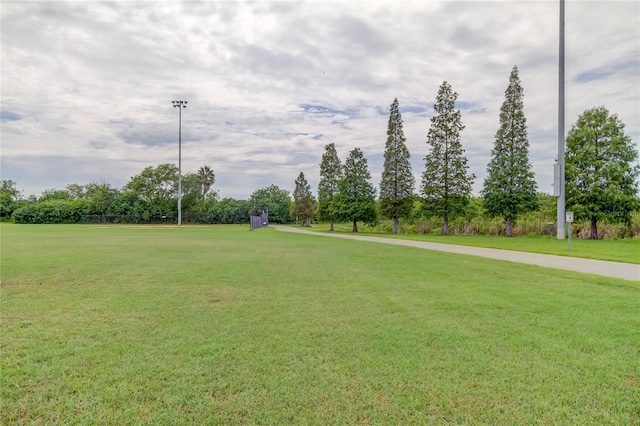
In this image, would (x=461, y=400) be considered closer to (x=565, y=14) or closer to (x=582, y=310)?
(x=582, y=310)

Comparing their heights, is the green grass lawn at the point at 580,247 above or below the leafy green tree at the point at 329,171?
below

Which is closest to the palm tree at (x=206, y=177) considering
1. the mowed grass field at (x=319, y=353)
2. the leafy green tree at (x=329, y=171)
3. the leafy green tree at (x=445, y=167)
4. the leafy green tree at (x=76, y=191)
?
the leafy green tree at (x=76, y=191)

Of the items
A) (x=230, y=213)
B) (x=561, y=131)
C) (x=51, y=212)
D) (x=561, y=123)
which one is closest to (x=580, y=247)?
(x=561, y=131)

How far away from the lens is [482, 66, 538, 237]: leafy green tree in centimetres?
3045

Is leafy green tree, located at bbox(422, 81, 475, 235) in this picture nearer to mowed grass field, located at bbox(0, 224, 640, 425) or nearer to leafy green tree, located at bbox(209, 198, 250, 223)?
mowed grass field, located at bbox(0, 224, 640, 425)

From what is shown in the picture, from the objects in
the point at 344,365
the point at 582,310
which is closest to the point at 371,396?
the point at 344,365

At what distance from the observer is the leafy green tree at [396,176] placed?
3756cm

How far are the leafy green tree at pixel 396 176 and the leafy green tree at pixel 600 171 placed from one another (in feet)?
46.4

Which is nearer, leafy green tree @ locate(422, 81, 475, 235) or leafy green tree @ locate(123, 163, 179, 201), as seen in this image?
leafy green tree @ locate(422, 81, 475, 235)

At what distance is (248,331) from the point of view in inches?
179

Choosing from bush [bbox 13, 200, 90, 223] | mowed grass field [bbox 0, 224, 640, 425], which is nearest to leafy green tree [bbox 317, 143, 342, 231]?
mowed grass field [bbox 0, 224, 640, 425]

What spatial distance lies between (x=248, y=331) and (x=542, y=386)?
10.2 ft

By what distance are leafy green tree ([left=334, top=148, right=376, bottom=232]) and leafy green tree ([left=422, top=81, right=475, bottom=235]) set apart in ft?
23.5

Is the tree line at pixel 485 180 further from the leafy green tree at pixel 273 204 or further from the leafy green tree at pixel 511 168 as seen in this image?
the leafy green tree at pixel 273 204
